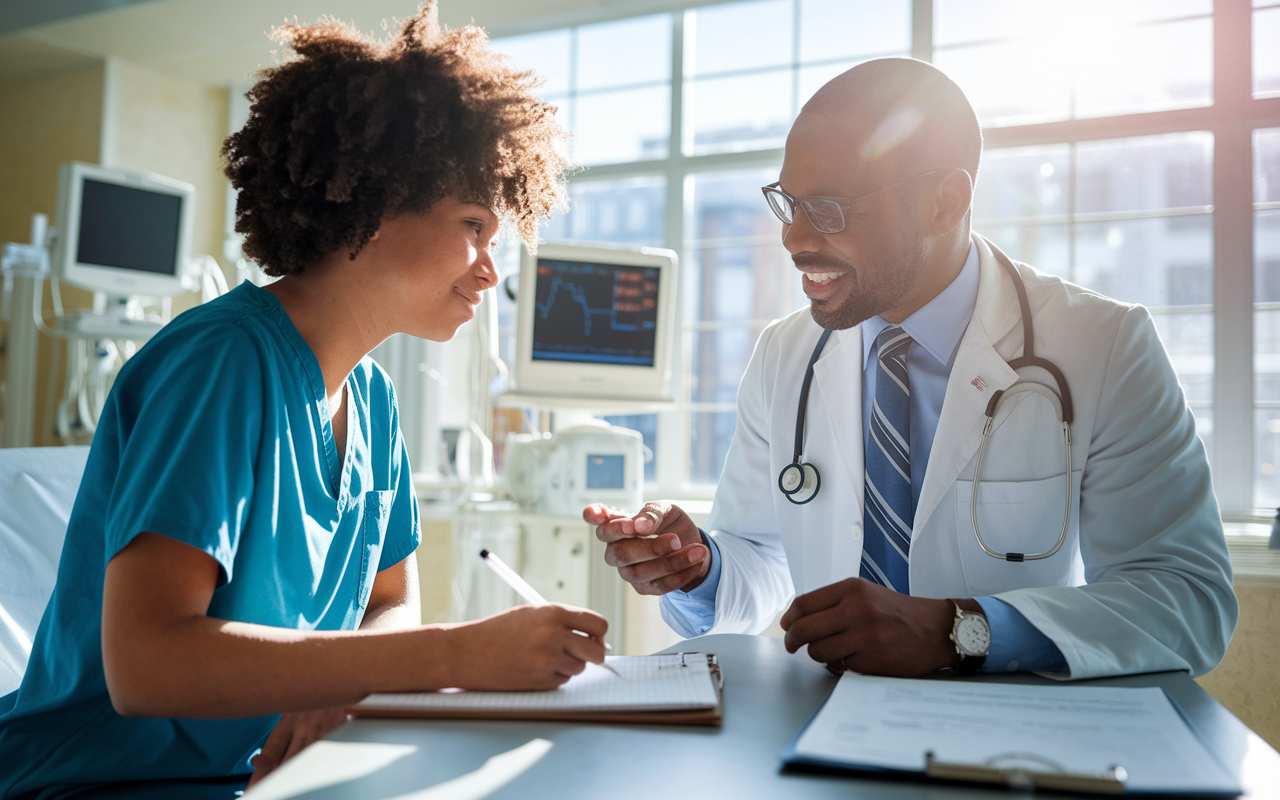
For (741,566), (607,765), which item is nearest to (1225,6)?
(741,566)

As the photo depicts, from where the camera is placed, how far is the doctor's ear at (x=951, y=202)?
1404 mm

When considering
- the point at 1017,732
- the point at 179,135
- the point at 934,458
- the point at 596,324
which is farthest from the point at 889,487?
the point at 179,135

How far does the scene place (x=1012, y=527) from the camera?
3.97ft

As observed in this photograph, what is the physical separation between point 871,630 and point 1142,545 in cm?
46

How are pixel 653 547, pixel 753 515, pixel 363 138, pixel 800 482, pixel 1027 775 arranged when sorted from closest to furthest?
pixel 1027 775
pixel 363 138
pixel 653 547
pixel 800 482
pixel 753 515

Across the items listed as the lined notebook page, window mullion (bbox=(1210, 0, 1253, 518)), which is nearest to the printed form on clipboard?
the lined notebook page

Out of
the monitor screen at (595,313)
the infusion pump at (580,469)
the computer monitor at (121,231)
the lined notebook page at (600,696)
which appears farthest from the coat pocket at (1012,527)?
the computer monitor at (121,231)

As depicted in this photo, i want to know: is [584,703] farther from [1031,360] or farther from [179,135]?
[179,135]

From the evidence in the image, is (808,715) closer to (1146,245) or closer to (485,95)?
(485,95)

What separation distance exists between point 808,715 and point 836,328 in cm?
82

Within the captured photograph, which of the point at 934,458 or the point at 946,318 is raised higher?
the point at 946,318

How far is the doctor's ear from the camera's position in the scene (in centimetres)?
140

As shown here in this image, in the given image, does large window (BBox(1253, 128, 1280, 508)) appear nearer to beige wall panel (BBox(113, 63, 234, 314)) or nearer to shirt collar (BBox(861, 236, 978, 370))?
shirt collar (BBox(861, 236, 978, 370))

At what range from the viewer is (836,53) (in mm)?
3316
